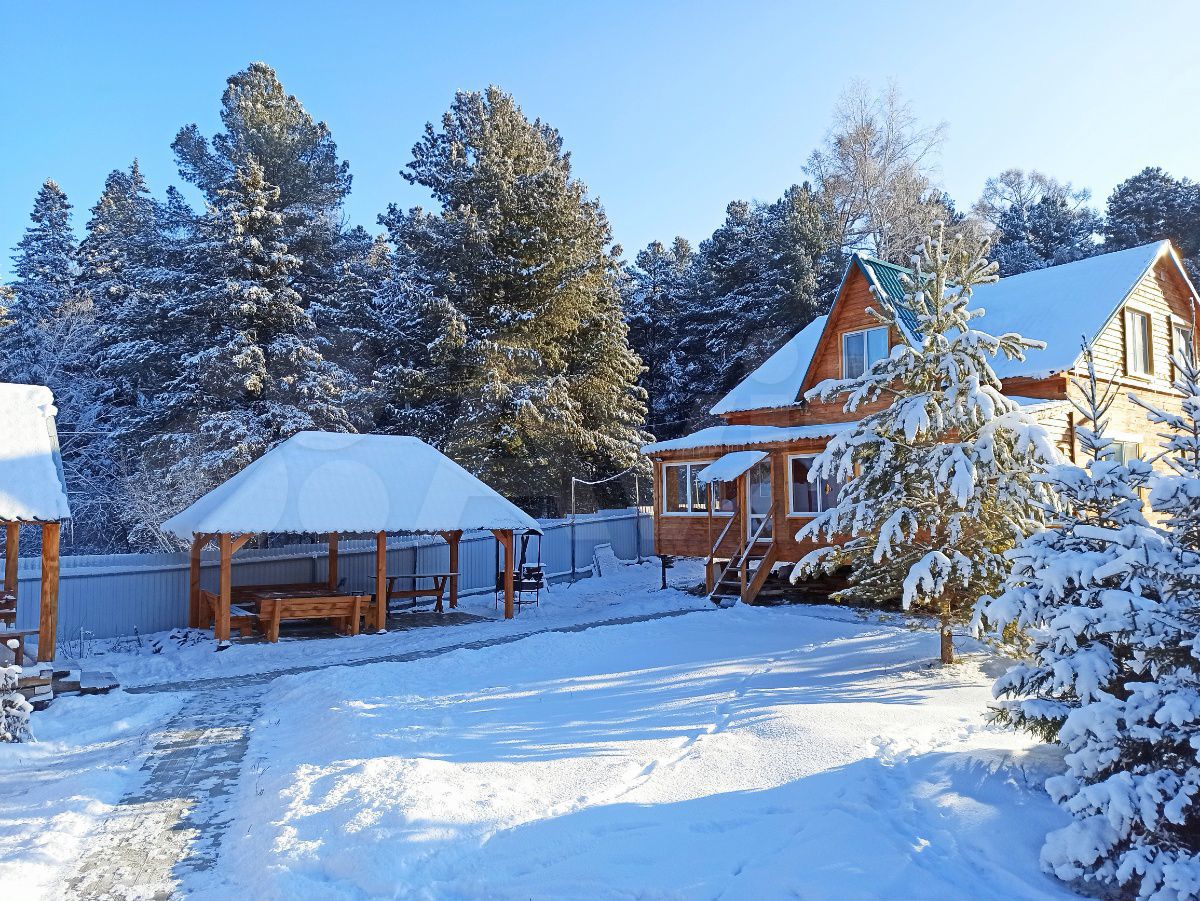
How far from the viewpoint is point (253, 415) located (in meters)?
23.4

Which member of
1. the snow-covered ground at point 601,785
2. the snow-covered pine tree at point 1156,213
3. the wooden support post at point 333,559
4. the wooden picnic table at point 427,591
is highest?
the snow-covered pine tree at point 1156,213

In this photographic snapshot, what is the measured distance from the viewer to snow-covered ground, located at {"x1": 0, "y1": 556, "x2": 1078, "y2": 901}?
199 inches

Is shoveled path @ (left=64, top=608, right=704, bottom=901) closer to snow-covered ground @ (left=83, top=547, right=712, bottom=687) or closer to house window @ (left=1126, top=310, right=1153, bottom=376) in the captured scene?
snow-covered ground @ (left=83, top=547, right=712, bottom=687)

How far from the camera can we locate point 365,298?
29141mm

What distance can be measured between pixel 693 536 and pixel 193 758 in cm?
1307

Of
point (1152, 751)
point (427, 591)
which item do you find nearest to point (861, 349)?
point (427, 591)

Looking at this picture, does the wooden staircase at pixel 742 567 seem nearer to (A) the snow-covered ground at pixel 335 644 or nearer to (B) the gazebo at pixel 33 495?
(A) the snow-covered ground at pixel 335 644

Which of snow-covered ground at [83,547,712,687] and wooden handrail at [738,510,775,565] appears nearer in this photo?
snow-covered ground at [83,547,712,687]

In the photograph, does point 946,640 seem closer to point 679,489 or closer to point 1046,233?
point 679,489

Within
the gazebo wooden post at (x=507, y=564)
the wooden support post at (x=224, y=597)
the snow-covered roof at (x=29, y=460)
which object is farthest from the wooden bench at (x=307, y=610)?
the snow-covered roof at (x=29, y=460)

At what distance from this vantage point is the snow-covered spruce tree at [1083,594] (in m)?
5.62

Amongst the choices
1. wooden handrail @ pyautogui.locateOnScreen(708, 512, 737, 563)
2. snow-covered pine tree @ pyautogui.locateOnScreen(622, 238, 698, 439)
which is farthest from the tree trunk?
snow-covered pine tree @ pyautogui.locateOnScreen(622, 238, 698, 439)

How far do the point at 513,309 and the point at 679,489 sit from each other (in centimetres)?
1082

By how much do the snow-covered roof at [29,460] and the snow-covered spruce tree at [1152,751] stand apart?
475 inches
